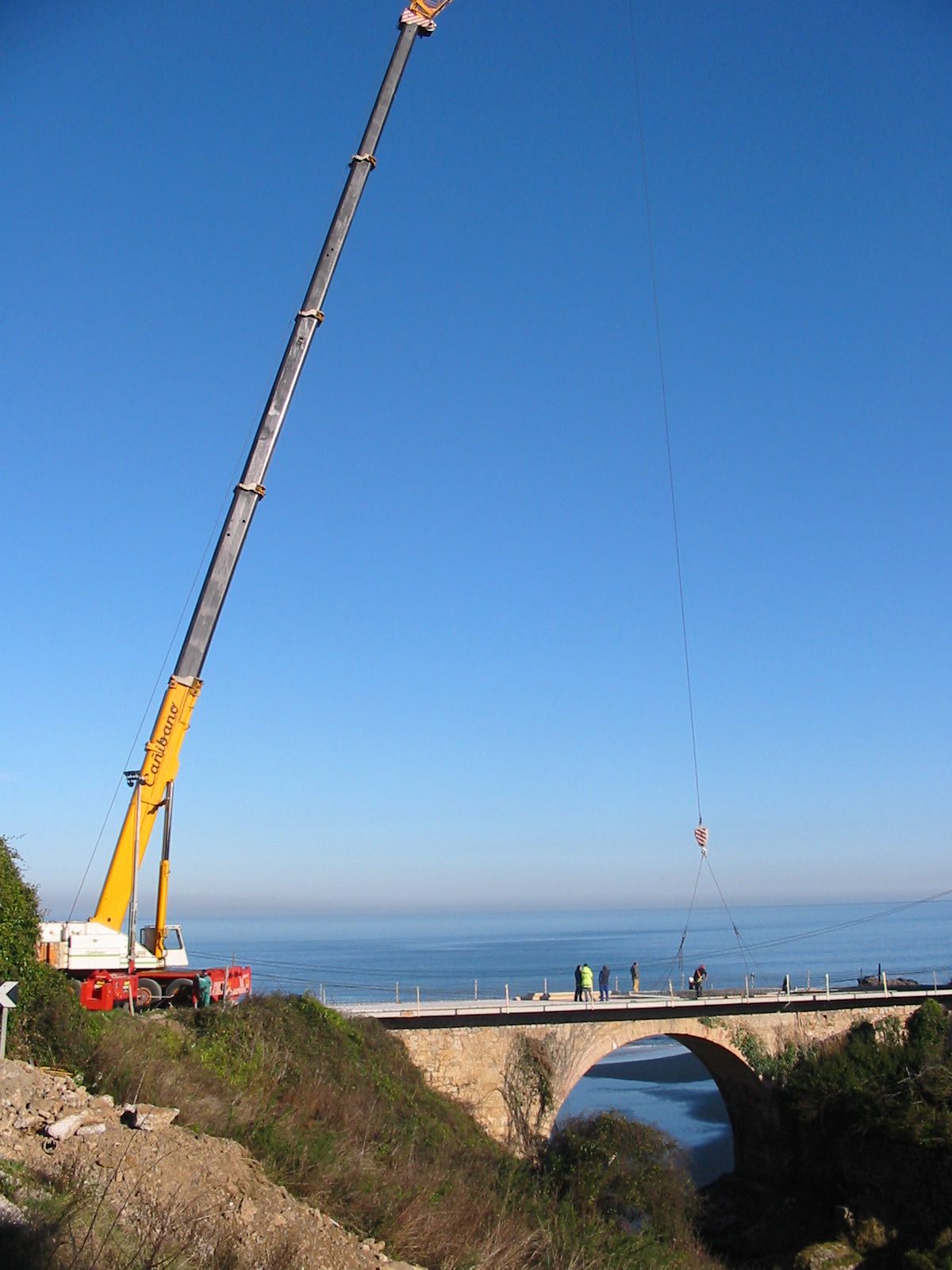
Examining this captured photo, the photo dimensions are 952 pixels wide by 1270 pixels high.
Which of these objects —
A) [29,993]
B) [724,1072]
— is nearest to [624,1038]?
[724,1072]

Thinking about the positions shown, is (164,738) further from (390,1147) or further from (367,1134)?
(390,1147)

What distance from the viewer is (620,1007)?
2631 centimetres

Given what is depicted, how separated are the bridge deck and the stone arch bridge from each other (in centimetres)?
3

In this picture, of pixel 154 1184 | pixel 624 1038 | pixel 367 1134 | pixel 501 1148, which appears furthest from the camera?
pixel 624 1038

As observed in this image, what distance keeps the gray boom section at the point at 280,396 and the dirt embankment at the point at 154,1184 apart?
332 inches

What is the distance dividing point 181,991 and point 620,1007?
12.2 meters

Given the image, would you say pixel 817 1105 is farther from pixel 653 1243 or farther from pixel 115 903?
pixel 115 903

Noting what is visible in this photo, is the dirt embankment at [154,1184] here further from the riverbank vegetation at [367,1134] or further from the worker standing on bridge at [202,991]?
the worker standing on bridge at [202,991]

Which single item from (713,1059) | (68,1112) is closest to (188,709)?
(68,1112)

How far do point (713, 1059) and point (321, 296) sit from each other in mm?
23615

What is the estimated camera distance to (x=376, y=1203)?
38.4 feet

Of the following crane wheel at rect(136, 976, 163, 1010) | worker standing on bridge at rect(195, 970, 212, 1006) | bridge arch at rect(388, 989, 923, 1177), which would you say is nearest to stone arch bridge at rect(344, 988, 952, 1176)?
bridge arch at rect(388, 989, 923, 1177)

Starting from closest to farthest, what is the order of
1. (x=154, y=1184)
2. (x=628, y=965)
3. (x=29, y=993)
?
(x=154, y=1184), (x=29, y=993), (x=628, y=965)

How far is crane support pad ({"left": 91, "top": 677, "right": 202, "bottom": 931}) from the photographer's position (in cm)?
1741
